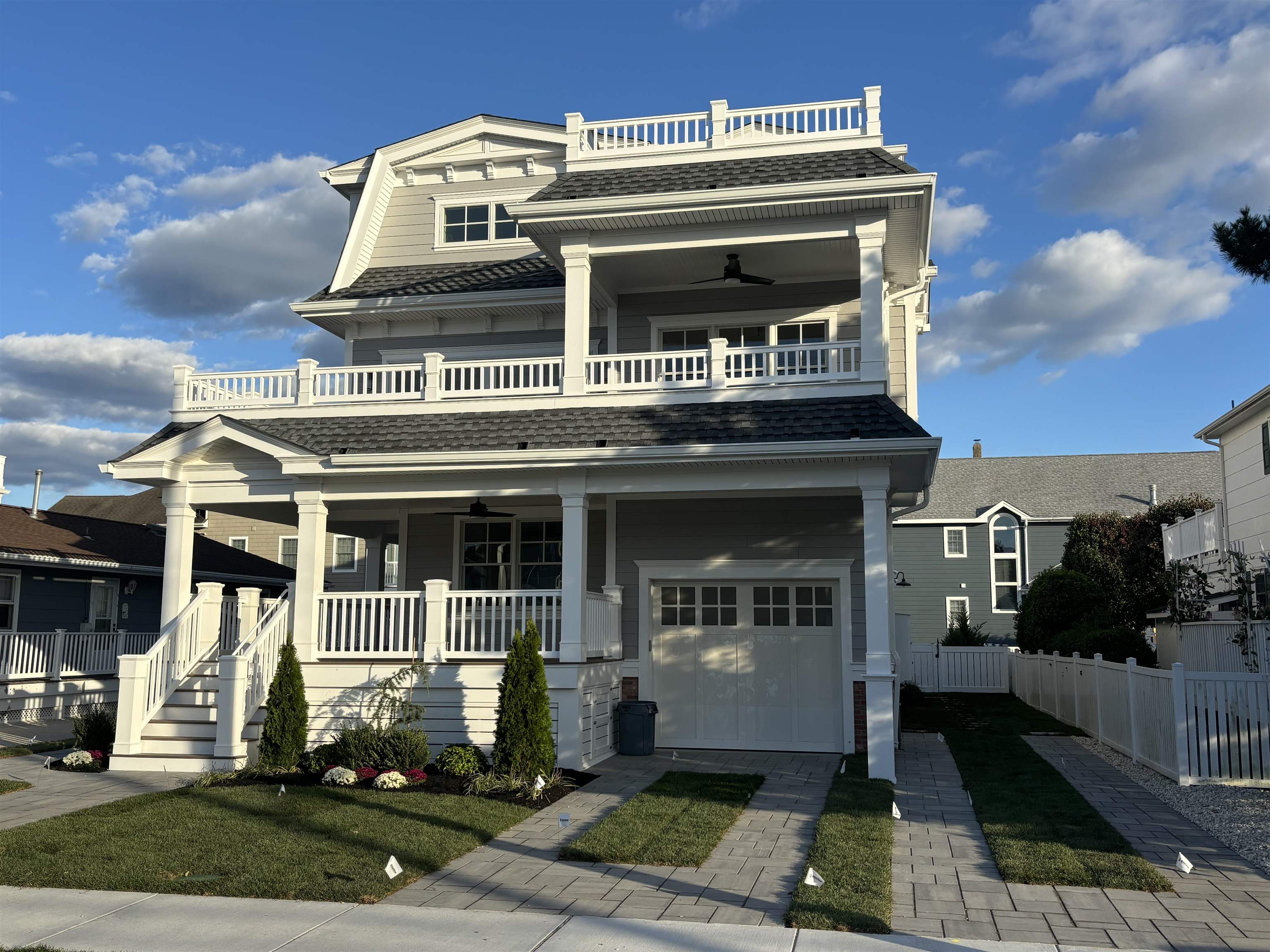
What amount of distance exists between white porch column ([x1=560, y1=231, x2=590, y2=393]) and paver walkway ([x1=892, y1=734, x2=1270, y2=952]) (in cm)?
768

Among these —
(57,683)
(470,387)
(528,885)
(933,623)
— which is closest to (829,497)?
(470,387)

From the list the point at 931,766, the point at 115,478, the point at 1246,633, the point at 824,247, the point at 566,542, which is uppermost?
the point at 824,247

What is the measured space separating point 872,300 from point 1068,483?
2548 cm

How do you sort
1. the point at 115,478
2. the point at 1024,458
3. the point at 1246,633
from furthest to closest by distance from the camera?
the point at 1024,458
the point at 115,478
the point at 1246,633

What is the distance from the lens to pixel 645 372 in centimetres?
A: 1517

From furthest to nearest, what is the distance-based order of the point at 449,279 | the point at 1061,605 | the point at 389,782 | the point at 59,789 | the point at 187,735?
1. the point at 1061,605
2. the point at 449,279
3. the point at 187,735
4. the point at 59,789
5. the point at 389,782

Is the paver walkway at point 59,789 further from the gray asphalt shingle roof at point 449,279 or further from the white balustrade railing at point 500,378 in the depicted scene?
the gray asphalt shingle roof at point 449,279

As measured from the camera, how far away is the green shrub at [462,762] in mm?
12008

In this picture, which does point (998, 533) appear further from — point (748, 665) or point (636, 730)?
point (636, 730)

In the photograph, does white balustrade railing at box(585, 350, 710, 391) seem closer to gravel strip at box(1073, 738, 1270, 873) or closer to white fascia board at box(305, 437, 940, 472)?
white fascia board at box(305, 437, 940, 472)

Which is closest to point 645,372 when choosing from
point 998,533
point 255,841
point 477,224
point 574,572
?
point 574,572

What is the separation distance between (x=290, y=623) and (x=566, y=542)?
4502 millimetres

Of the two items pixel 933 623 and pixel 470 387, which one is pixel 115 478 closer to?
pixel 470 387

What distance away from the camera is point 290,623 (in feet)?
49.6
